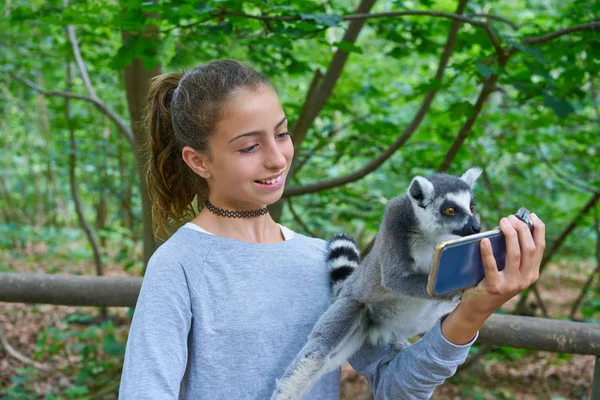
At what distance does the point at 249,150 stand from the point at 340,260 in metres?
0.53

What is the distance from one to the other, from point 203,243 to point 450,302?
0.85 meters

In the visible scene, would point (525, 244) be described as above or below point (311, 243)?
above

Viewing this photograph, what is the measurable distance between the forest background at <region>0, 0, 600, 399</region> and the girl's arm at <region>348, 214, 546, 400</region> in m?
1.29

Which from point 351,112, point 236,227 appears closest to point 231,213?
point 236,227

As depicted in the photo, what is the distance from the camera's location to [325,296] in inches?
63.1

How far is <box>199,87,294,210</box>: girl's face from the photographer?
1322 mm

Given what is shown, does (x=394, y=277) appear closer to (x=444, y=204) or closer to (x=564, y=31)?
(x=444, y=204)

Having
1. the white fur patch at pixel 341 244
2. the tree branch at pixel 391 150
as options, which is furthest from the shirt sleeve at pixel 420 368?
the tree branch at pixel 391 150

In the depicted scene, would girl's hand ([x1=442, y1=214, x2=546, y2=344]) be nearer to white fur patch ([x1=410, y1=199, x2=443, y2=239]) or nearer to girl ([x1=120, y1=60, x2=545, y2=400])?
girl ([x1=120, y1=60, x2=545, y2=400])

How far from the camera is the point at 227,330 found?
1.29 metres

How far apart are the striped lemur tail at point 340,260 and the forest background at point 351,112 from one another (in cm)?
87

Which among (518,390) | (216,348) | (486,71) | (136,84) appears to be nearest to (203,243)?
(216,348)

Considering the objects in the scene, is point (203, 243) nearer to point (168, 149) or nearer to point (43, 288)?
point (168, 149)

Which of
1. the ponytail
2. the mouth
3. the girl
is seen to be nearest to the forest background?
the ponytail
